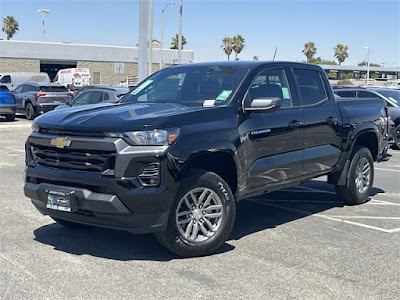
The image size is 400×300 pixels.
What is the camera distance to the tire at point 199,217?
197 inches

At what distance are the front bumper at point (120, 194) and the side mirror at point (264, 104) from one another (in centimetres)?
134

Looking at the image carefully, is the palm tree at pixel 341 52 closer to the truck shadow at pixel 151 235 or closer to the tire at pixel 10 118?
the tire at pixel 10 118

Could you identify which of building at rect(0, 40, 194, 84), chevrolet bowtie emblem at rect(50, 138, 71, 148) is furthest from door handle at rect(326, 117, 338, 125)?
building at rect(0, 40, 194, 84)

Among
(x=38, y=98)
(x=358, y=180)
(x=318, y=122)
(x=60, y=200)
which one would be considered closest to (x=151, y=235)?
(x=60, y=200)

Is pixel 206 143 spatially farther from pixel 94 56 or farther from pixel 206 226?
pixel 94 56

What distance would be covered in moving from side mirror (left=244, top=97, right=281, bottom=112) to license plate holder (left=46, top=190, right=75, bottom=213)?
79.6 inches

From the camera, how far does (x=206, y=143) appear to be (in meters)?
5.17

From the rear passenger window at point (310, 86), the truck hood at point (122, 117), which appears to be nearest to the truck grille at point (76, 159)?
the truck hood at point (122, 117)

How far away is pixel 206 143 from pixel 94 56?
49114mm

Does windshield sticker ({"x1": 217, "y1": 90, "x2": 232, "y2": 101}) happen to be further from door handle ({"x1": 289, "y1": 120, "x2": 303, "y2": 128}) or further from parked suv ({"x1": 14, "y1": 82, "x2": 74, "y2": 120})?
parked suv ({"x1": 14, "y1": 82, "x2": 74, "y2": 120})

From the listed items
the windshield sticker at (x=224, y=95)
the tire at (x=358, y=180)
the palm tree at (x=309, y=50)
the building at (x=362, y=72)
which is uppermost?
the palm tree at (x=309, y=50)

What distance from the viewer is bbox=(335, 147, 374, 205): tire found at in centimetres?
754

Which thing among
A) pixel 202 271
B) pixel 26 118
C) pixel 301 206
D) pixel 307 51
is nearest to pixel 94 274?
pixel 202 271

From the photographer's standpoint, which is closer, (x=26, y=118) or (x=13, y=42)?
(x=26, y=118)
